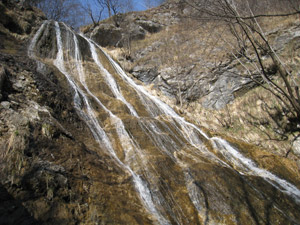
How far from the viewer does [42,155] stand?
3.79 meters

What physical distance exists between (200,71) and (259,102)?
5.00 m

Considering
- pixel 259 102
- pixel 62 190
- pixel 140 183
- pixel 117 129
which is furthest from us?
pixel 259 102

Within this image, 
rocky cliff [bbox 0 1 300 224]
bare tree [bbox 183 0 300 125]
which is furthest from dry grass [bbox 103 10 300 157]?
rocky cliff [bbox 0 1 300 224]

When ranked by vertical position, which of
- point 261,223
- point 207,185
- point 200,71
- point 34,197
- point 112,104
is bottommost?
point 261,223

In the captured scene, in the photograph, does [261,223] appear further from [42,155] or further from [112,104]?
[112,104]

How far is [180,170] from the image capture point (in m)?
5.14

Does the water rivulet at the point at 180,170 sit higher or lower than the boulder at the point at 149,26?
lower

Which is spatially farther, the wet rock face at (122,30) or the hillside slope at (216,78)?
the wet rock face at (122,30)

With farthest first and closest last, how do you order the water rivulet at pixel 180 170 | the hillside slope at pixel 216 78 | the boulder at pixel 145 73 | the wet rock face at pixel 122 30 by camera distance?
1. the wet rock face at pixel 122 30
2. the boulder at pixel 145 73
3. the hillside slope at pixel 216 78
4. the water rivulet at pixel 180 170

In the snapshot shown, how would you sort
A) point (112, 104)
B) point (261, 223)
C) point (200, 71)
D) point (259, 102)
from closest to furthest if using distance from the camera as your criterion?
point (261, 223)
point (112, 104)
point (259, 102)
point (200, 71)

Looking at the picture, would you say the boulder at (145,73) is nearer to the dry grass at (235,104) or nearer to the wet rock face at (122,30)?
the dry grass at (235,104)

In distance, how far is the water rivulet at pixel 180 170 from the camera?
4043mm

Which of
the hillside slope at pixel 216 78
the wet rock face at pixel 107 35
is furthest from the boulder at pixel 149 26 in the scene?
the wet rock face at pixel 107 35

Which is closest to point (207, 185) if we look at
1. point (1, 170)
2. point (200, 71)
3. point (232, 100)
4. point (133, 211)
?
point (133, 211)
